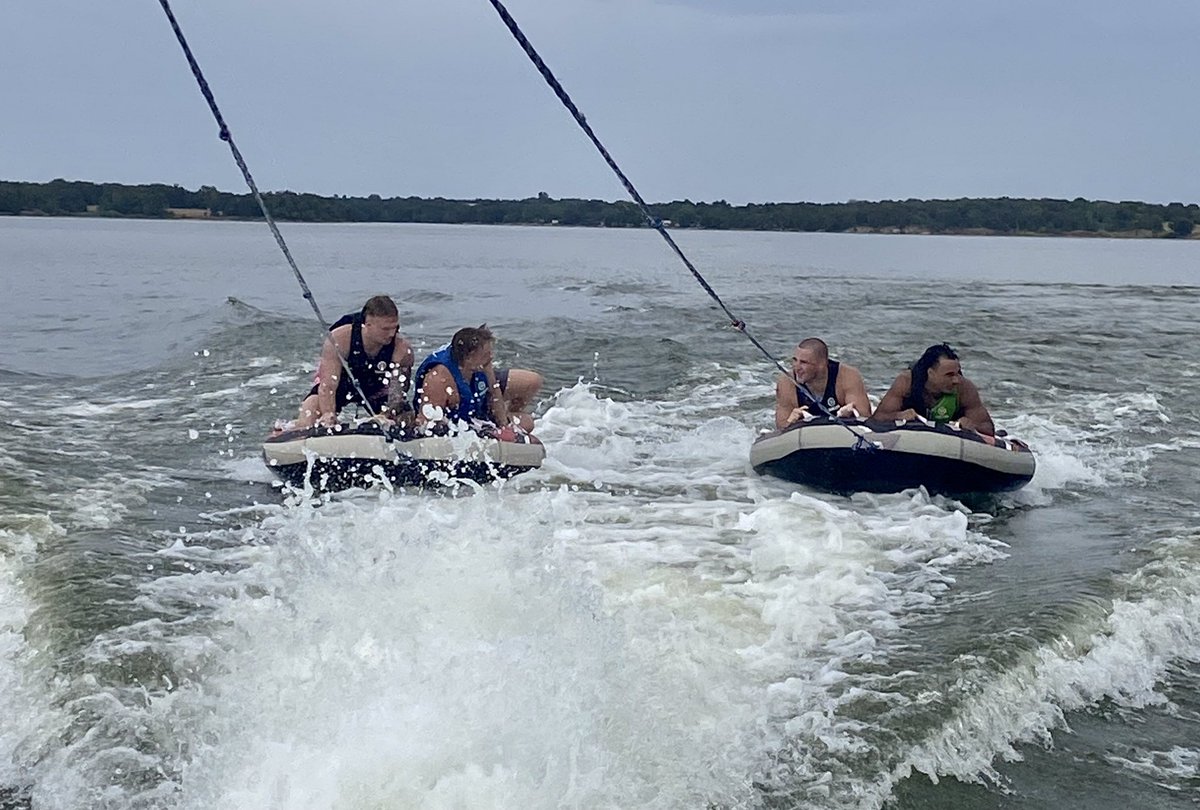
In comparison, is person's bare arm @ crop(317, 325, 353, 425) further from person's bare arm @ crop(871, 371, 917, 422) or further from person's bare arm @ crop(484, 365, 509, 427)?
person's bare arm @ crop(871, 371, 917, 422)

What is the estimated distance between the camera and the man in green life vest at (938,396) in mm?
9203

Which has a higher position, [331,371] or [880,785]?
[331,371]

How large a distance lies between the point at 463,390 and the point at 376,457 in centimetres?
87

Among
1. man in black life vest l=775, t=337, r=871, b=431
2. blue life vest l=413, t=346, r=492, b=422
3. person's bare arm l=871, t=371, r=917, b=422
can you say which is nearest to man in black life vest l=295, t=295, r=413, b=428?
blue life vest l=413, t=346, r=492, b=422

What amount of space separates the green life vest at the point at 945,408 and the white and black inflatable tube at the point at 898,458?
464 millimetres

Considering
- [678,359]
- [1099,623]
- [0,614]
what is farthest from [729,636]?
[678,359]

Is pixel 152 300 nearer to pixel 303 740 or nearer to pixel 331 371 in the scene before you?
pixel 331 371

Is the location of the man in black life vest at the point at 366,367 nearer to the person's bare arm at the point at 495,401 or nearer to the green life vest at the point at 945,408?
the person's bare arm at the point at 495,401

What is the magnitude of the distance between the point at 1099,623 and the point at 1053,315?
18102 millimetres

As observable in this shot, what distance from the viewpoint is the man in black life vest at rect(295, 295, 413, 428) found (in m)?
9.16

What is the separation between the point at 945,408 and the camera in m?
9.32

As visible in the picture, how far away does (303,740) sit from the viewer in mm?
4219

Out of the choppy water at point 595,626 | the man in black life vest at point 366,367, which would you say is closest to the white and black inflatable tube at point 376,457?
the choppy water at point 595,626

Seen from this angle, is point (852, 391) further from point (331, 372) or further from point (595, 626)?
point (595, 626)
